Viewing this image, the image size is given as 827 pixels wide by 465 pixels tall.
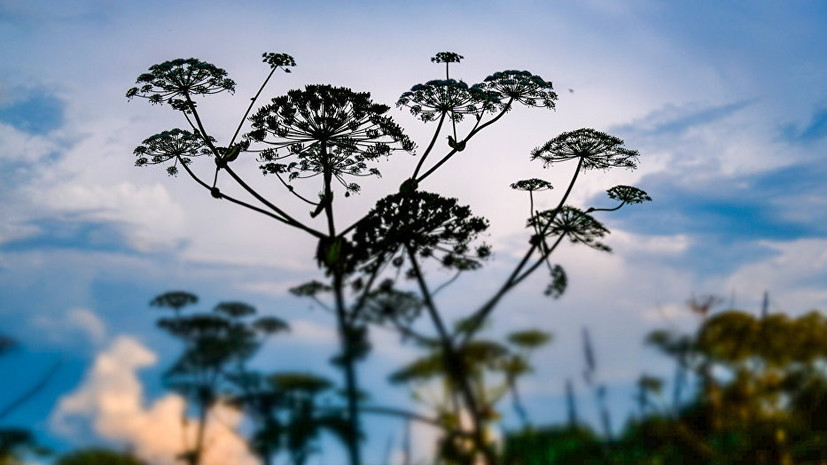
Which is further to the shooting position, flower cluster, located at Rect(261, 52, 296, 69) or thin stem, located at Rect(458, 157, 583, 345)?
flower cluster, located at Rect(261, 52, 296, 69)

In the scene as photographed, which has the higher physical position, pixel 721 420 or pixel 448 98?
pixel 448 98

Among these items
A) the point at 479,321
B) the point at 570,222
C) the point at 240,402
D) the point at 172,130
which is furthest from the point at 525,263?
the point at 172,130

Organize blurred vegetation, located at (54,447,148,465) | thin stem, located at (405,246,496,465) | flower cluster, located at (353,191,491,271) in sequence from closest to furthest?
blurred vegetation, located at (54,447,148,465), thin stem, located at (405,246,496,465), flower cluster, located at (353,191,491,271)

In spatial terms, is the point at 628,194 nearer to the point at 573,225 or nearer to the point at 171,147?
the point at 573,225

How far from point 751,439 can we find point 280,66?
796cm

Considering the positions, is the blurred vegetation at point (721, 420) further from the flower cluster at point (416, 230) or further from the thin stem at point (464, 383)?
the flower cluster at point (416, 230)

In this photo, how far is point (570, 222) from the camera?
10242 mm

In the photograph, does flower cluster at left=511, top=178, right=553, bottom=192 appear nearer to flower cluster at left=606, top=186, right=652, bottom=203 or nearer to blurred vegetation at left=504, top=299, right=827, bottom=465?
flower cluster at left=606, top=186, right=652, bottom=203

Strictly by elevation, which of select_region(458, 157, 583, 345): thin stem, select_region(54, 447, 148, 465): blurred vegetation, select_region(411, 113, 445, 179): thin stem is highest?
select_region(411, 113, 445, 179): thin stem

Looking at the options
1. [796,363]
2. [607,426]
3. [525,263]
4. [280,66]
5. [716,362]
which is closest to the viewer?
[607,426]

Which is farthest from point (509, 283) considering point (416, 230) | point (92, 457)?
point (92, 457)

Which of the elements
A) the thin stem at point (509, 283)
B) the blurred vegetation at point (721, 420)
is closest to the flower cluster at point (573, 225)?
the thin stem at point (509, 283)

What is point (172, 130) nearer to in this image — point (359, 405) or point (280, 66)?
point (280, 66)

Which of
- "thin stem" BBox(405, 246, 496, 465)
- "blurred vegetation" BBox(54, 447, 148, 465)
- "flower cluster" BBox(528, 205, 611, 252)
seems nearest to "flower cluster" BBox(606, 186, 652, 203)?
"flower cluster" BBox(528, 205, 611, 252)
